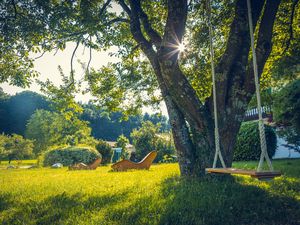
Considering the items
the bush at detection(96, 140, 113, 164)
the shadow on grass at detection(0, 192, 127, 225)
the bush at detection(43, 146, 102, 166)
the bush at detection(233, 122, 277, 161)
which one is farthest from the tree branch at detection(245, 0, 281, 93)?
the bush at detection(96, 140, 113, 164)

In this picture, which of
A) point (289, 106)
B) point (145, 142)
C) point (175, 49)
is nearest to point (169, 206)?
point (175, 49)

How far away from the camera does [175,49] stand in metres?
5.96

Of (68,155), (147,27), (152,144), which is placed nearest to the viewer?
(147,27)

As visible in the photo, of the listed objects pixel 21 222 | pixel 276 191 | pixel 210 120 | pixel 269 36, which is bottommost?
pixel 21 222

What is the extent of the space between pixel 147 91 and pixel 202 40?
351cm

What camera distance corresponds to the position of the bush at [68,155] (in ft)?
73.0

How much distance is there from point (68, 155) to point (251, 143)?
16.5 m

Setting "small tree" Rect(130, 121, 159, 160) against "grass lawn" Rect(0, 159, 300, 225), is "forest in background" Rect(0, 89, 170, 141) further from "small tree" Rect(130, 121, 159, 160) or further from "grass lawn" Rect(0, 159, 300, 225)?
"grass lawn" Rect(0, 159, 300, 225)

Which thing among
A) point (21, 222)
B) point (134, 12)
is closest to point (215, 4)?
point (134, 12)

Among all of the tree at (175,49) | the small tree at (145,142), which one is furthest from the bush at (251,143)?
the small tree at (145,142)

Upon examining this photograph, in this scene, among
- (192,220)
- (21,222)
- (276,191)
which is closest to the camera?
(192,220)

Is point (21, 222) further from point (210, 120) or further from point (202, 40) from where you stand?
point (202, 40)

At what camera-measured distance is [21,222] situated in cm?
370

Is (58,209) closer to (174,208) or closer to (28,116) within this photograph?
(174,208)
